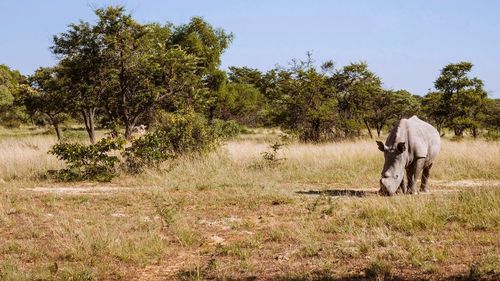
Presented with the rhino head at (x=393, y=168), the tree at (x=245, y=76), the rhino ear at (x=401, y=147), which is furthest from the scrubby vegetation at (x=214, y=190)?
the tree at (x=245, y=76)

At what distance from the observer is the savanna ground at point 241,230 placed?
6.00 metres

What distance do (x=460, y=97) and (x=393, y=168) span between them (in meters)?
21.9

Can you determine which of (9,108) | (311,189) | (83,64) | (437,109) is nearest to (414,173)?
(311,189)

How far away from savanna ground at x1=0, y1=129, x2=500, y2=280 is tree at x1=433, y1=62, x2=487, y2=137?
56.3 ft

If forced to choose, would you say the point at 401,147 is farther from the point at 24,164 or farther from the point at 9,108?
the point at 9,108

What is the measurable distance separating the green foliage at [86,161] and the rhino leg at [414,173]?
8066 mm

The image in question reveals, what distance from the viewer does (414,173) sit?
11273 mm

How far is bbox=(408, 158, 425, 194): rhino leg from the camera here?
36.9 feet

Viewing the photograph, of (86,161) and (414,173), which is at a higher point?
(86,161)

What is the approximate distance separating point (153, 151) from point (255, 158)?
11.9ft

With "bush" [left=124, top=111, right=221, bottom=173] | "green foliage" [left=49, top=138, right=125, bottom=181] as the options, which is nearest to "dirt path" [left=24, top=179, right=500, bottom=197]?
"green foliage" [left=49, top=138, right=125, bottom=181]

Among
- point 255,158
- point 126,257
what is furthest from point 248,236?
point 255,158

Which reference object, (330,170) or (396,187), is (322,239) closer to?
(396,187)

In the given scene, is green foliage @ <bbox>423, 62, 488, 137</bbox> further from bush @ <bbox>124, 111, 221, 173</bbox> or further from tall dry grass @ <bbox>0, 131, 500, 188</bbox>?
bush @ <bbox>124, 111, 221, 173</bbox>
